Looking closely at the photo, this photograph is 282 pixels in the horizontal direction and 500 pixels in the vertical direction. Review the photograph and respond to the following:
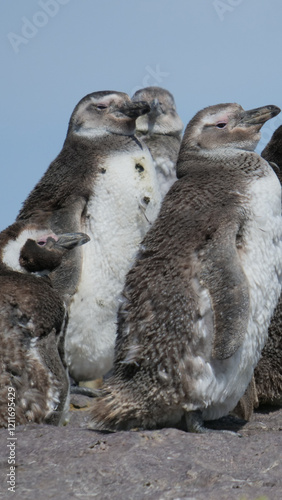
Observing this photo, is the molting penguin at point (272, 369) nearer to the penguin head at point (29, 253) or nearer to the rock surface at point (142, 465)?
the penguin head at point (29, 253)

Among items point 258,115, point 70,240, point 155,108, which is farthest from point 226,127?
point 155,108

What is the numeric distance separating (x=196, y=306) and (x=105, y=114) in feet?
10.6

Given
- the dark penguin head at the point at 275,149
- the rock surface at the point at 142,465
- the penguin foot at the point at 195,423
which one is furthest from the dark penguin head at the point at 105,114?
the rock surface at the point at 142,465

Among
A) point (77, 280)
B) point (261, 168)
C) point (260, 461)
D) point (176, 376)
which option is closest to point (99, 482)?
point (260, 461)

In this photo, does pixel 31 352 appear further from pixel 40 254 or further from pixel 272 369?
pixel 272 369

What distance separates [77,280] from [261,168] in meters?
1.86

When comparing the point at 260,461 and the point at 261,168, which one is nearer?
the point at 260,461

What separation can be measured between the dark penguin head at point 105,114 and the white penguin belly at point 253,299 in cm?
249

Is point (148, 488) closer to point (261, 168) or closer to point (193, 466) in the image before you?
point (193, 466)

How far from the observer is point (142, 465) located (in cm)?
410

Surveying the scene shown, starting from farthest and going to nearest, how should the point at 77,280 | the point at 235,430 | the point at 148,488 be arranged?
the point at 77,280 < the point at 235,430 < the point at 148,488

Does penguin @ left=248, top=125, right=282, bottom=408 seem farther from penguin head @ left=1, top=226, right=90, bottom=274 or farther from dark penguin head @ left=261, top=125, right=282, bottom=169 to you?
penguin head @ left=1, top=226, right=90, bottom=274

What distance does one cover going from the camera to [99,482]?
3.96 m

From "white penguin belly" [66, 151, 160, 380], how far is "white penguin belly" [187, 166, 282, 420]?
180 centimetres
